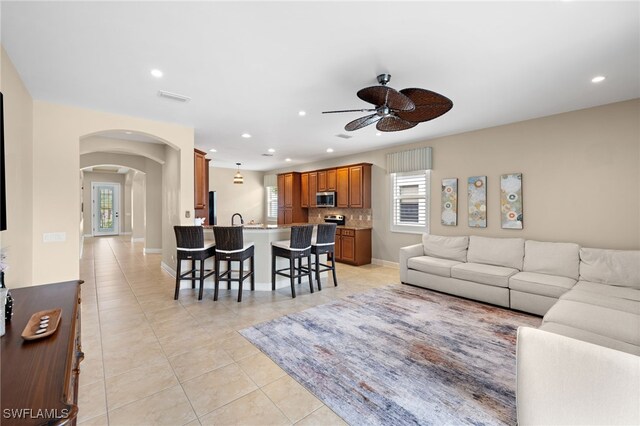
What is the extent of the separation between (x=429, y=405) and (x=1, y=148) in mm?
3624

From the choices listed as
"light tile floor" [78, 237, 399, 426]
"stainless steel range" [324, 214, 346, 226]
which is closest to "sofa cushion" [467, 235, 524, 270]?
"light tile floor" [78, 237, 399, 426]

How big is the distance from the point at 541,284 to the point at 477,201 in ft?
5.81

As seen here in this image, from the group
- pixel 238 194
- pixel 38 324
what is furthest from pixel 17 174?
pixel 238 194

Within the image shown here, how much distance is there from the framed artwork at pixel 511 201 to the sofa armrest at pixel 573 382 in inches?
138

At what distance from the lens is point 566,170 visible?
13.2 ft

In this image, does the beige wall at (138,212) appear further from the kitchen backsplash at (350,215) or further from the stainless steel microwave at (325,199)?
the stainless steel microwave at (325,199)

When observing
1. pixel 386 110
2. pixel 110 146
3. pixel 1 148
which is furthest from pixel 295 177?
pixel 1 148

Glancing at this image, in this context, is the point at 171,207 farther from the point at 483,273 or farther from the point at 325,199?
the point at 483,273

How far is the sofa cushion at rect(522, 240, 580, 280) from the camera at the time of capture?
3.70m

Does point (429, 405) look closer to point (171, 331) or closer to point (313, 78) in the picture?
point (171, 331)

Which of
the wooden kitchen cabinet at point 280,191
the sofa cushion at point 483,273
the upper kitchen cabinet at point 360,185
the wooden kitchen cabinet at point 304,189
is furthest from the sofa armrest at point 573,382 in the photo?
A: the wooden kitchen cabinet at point 280,191

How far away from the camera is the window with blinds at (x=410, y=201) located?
228 inches

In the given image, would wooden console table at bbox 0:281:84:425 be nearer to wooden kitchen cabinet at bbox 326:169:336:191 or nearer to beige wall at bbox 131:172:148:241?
wooden kitchen cabinet at bbox 326:169:336:191

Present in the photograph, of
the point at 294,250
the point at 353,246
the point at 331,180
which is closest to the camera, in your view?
the point at 294,250
